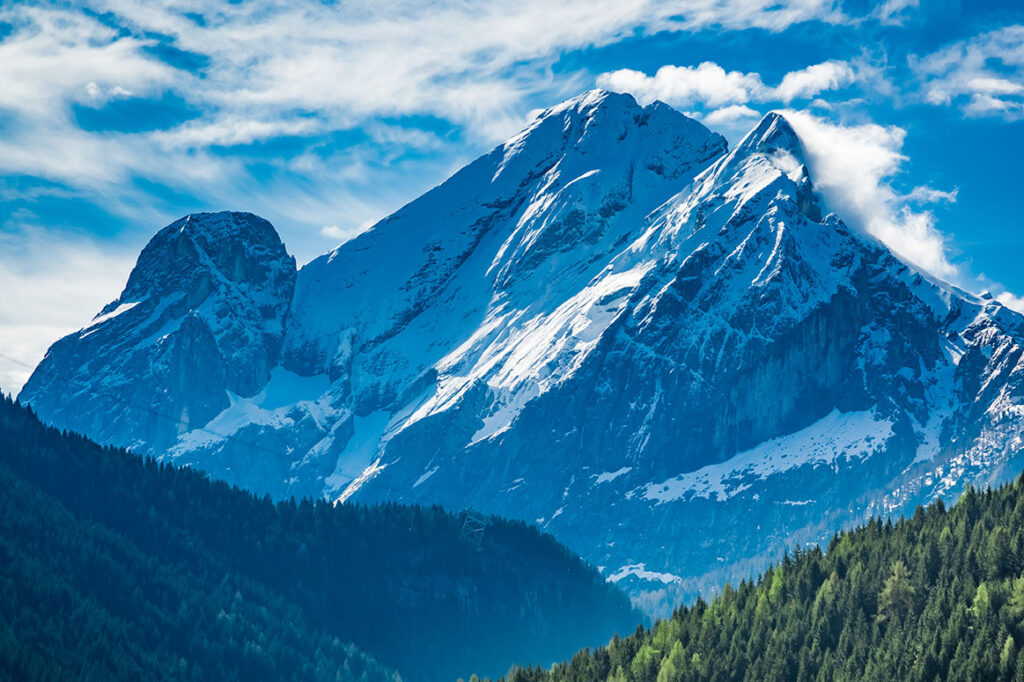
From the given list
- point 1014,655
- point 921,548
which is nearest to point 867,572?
point 921,548

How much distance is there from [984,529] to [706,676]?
34.3m

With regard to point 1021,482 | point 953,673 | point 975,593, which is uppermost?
point 1021,482

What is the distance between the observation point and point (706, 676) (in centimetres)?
19275

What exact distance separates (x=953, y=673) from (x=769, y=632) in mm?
31895

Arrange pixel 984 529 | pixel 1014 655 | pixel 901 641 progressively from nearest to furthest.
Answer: pixel 1014 655, pixel 901 641, pixel 984 529

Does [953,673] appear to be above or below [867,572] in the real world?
below

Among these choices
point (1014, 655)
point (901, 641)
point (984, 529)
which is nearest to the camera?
point (1014, 655)

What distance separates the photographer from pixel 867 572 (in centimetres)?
19638

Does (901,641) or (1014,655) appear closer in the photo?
(1014,655)

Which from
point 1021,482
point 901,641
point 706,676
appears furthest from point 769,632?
point 1021,482

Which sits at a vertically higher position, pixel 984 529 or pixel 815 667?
pixel 984 529

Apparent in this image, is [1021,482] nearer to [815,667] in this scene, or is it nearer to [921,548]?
[921,548]

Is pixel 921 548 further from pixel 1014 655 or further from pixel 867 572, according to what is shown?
pixel 1014 655

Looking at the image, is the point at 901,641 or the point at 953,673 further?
the point at 901,641
